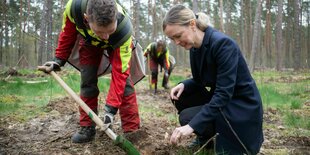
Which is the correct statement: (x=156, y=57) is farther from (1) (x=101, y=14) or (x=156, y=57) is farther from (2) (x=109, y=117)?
(1) (x=101, y=14)

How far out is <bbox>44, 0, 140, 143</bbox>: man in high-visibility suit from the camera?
2.39m

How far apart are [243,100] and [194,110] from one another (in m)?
0.44

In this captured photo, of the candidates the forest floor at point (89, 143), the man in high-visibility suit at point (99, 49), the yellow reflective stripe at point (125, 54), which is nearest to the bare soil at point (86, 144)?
the forest floor at point (89, 143)

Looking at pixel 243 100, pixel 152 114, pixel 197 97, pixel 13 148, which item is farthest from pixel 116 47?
pixel 152 114

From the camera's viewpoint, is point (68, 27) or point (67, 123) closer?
point (68, 27)

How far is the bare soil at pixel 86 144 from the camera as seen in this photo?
2.95 m

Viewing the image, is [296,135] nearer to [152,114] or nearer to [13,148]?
[152,114]

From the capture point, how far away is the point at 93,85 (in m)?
3.31

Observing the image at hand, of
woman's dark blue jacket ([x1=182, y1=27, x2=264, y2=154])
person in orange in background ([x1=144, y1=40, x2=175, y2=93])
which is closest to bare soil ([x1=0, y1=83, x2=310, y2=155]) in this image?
woman's dark blue jacket ([x1=182, y1=27, x2=264, y2=154])

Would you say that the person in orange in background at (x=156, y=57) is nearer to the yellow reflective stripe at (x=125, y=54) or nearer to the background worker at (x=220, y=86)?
the yellow reflective stripe at (x=125, y=54)

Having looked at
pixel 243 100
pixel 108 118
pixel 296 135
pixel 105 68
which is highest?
pixel 105 68

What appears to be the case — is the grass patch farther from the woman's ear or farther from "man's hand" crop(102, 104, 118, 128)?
the woman's ear

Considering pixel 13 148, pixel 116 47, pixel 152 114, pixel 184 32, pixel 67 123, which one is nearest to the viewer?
pixel 184 32

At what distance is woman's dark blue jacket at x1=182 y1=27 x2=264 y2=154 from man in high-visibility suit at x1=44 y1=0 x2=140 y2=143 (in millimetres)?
740
